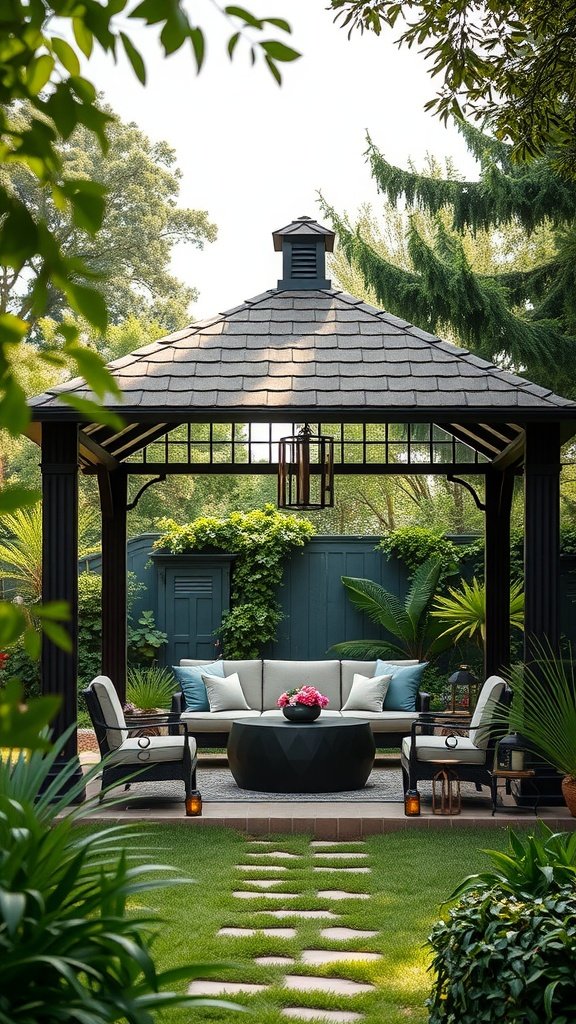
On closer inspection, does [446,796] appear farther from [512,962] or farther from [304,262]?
[512,962]

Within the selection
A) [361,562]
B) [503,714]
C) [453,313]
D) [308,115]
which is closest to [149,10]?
[503,714]

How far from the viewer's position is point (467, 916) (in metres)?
3.35

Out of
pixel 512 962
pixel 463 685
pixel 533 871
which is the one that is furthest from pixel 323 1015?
pixel 463 685

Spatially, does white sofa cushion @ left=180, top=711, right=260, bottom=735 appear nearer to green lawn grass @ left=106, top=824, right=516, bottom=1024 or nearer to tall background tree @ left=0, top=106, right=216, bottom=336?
green lawn grass @ left=106, top=824, right=516, bottom=1024

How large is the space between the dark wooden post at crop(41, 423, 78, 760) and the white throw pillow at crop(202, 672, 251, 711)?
294cm

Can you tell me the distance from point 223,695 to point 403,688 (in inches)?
68.9

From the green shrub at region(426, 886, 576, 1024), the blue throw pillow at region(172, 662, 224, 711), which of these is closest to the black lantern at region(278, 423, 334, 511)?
the blue throw pillow at region(172, 662, 224, 711)

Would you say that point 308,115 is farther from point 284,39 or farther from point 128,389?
point 284,39

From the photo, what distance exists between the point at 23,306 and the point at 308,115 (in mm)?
6218

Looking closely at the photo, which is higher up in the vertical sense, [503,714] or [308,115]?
[308,115]

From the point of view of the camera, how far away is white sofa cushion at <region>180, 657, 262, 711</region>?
37.2ft

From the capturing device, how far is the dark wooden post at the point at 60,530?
7891 millimetres

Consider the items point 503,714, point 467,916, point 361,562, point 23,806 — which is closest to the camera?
point 23,806

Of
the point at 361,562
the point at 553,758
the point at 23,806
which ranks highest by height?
the point at 361,562
